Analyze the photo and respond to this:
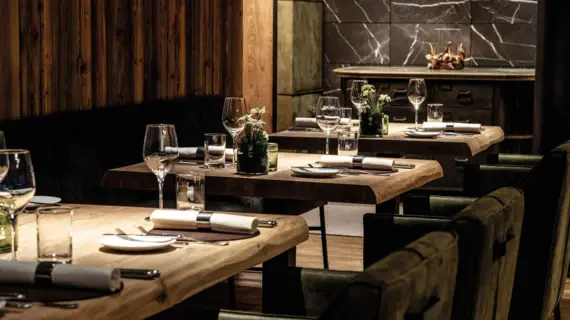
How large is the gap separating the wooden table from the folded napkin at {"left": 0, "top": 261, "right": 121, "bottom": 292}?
5.34 feet

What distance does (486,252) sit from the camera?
203 cm

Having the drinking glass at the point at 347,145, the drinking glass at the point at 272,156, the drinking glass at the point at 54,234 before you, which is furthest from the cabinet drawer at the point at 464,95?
the drinking glass at the point at 54,234

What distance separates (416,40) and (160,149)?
5.83 m

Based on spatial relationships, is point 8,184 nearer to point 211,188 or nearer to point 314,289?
point 314,289

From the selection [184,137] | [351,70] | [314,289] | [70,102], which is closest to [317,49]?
[351,70]

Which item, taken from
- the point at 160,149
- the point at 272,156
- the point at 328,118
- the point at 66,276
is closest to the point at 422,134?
the point at 328,118

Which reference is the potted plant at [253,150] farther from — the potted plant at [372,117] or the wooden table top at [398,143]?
the potted plant at [372,117]

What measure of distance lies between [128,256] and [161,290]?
11.8 inches

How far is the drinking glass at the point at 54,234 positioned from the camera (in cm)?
216

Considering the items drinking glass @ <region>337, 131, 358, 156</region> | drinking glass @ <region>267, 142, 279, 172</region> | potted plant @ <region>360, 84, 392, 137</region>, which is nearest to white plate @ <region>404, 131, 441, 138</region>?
potted plant @ <region>360, 84, 392, 137</region>

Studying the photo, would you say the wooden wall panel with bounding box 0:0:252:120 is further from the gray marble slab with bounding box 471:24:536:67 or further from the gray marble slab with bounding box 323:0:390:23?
the gray marble slab with bounding box 471:24:536:67

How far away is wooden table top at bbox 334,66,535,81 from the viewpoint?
24.6 feet

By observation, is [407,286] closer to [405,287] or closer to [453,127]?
[405,287]

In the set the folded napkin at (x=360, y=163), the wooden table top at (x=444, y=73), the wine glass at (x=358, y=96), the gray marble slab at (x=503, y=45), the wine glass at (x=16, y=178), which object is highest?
the gray marble slab at (x=503, y=45)
